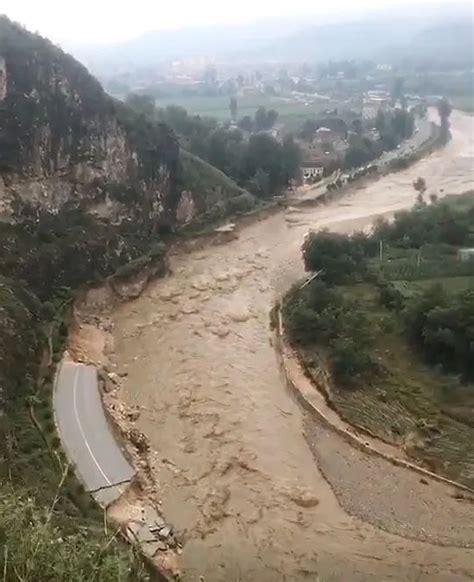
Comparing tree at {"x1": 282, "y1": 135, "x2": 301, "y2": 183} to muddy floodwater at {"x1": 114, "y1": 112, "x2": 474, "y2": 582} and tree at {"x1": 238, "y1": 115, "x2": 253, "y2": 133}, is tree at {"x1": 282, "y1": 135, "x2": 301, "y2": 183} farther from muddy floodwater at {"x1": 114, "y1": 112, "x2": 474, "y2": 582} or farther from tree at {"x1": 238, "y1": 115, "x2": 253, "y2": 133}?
tree at {"x1": 238, "y1": 115, "x2": 253, "y2": 133}

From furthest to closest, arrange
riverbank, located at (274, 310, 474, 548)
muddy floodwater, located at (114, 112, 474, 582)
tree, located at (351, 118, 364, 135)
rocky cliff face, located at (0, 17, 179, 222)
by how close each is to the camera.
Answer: tree, located at (351, 118, 364, 135) → rocky cliff face, located at (0, 17, 179, 222) → riverbank, located at (274, 310, 474, 548) → muddy floodwater, located at (114, 112, 474, 582)

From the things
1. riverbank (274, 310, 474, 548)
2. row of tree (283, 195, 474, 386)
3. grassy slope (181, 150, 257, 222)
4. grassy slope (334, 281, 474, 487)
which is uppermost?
grassy slope (181, 150, 257, 222)

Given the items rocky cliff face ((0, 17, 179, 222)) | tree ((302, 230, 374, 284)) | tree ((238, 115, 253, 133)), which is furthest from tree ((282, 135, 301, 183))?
tree ((238, 115, 253, 133))

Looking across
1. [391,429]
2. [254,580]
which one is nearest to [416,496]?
[391,429]

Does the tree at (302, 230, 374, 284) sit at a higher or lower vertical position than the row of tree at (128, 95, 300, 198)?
lower

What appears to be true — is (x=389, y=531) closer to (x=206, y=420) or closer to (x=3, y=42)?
(x=206, y=420)
